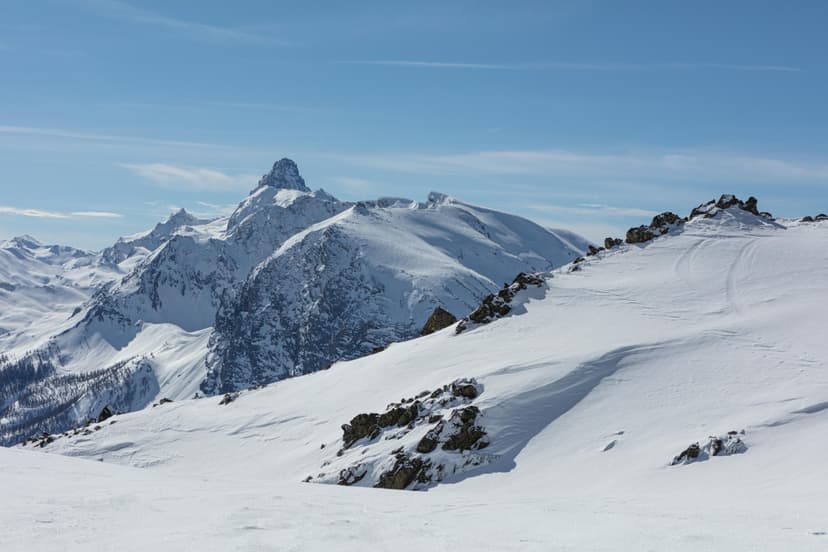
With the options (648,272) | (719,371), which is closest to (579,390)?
(719,371)

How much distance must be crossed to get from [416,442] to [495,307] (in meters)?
22.7

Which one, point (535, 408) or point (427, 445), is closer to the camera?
point (427, 445)

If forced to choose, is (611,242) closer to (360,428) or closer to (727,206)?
(727,206)

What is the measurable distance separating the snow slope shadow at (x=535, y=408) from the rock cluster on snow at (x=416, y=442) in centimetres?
71

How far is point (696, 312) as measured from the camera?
4716 centimetres

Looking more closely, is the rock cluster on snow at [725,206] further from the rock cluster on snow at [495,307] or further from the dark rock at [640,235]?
the rock cluster on snow at [495,307]

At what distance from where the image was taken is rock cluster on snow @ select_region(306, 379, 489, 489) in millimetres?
33406

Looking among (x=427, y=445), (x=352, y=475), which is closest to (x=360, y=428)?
(x=352, y=475)

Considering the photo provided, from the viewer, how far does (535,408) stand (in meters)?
36.0

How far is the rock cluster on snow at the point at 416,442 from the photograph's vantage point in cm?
3341

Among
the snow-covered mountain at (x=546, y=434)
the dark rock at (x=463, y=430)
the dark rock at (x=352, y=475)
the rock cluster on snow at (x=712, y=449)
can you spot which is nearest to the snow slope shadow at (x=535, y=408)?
the snow-covered mountain at (x=546, y=434)

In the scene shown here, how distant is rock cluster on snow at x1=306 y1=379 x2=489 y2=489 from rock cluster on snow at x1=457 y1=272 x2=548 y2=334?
15.0 m

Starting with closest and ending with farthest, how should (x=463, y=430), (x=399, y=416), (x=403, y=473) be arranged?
(x=403, y=473)
(x=463, y=430)
(x=399, y=416)

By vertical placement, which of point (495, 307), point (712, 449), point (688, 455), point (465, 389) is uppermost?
point (495, 307)
